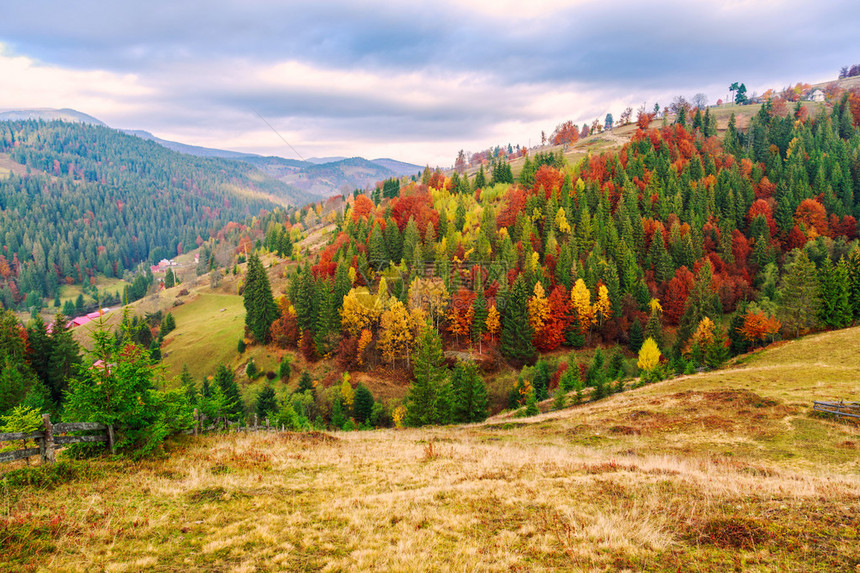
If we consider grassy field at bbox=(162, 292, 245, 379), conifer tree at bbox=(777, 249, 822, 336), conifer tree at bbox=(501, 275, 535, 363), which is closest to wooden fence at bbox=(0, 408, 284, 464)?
grassy field at bbox=(162, 292, 245, 379)

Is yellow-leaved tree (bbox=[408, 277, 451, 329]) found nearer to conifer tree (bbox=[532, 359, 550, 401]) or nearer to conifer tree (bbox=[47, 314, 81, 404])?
conifer tree (bbox=[532, 359, 550, 401])

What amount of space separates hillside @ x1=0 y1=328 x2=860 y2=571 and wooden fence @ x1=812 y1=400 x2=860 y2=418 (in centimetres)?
330

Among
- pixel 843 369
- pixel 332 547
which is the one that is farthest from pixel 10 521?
pixel 843 369

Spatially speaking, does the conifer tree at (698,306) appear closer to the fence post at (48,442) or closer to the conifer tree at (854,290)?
the conifer tree at (854,290)

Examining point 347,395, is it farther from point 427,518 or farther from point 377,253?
point 427,518

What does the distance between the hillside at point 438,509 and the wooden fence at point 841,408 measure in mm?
3300

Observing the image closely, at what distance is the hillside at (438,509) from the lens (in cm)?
869

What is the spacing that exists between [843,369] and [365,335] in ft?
209

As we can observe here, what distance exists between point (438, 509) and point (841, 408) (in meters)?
29.0

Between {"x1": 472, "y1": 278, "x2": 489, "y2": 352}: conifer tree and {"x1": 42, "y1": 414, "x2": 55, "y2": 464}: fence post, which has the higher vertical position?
{"x1": 42, "y1": 414, "x2": 55, "y2": 464}: fence post

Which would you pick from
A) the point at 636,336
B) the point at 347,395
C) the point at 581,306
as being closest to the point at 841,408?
the point at 636,336

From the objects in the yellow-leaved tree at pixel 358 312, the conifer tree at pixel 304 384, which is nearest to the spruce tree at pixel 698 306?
the yellow-leaved tree at pixel 358 312

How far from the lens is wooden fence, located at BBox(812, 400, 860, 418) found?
25087mm

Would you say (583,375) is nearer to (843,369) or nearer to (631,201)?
(843,369)
